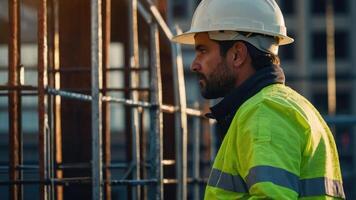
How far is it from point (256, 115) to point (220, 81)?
1.62ft

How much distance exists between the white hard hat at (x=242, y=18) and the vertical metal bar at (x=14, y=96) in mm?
1800

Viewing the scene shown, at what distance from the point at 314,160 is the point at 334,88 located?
6243 centimetres

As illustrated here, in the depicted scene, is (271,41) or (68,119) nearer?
(271,41)

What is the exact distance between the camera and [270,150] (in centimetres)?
433

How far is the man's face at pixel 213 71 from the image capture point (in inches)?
194

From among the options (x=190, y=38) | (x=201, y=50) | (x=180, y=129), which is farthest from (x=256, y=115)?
(x=180, y=129)

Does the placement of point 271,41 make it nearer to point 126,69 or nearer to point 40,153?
point 40,153

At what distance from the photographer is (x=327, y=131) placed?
492 centimetres

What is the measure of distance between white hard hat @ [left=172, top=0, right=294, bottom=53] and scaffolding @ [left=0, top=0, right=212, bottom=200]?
4.29ft

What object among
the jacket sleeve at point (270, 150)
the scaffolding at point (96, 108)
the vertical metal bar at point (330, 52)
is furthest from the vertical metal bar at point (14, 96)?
the vertical metal bar at point (330, 52)

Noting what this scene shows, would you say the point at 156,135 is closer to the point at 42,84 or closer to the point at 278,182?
the point at 42,84

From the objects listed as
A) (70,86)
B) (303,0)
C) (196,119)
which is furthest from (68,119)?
(303,0)

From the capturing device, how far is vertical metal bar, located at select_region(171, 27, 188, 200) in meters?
9.95

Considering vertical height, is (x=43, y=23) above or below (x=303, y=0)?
below
